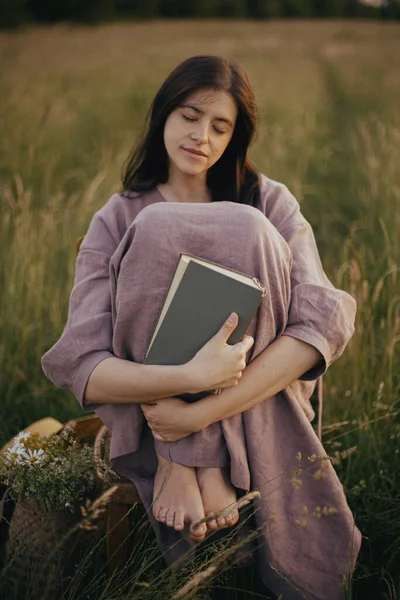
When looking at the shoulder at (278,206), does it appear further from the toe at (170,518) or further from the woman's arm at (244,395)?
the toe at (170,518)

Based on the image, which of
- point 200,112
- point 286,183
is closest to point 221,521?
point 200,112

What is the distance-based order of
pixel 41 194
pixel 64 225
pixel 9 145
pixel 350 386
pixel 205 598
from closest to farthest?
pixel 205 598 < pixel 350 386 < pixel 64 225 < pixel 41 194 < pixel 9 145

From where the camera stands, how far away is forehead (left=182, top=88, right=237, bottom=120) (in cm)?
199

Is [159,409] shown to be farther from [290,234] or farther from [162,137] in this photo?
[162,137]

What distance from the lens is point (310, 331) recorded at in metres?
1.83

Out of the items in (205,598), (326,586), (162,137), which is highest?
(162,137)

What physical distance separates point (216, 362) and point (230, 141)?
864mm

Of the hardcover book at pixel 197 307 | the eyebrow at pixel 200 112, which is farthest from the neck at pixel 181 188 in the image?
the hardcover book at pixel 197 307

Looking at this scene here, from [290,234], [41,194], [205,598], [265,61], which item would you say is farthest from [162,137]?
[265,61]

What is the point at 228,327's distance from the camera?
1.67 metres

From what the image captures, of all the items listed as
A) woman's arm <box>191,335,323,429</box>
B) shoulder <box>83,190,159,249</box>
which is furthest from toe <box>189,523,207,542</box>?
shoulder <box>83,190,159,249</box>

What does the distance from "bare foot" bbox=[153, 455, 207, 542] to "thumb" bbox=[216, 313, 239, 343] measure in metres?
0.39

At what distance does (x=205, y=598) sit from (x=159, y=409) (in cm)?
49

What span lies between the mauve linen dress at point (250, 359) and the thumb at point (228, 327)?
0.13 metres
